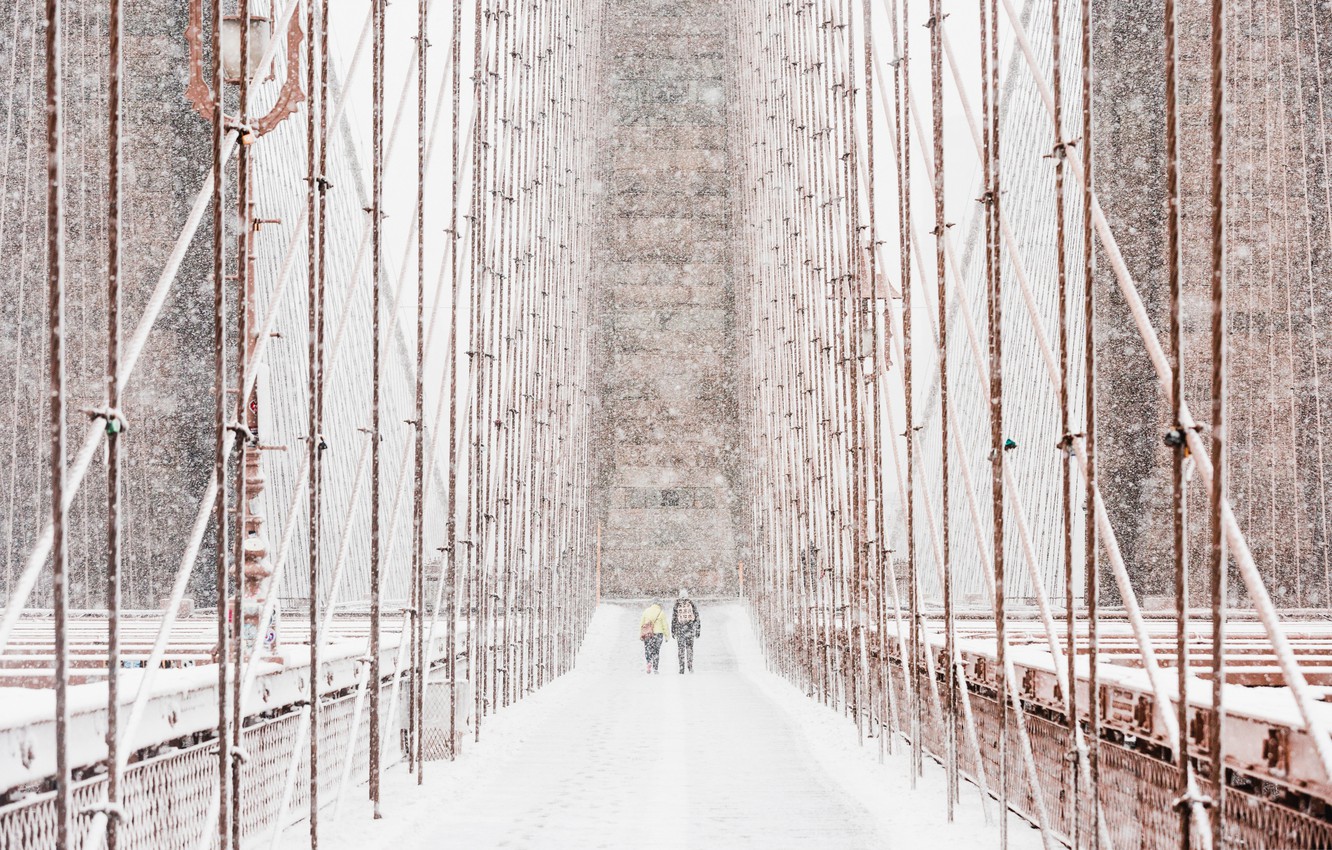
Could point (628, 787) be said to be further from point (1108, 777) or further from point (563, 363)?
point (563, 363)

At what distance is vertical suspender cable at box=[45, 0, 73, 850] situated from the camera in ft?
10.1

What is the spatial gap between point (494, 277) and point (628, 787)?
522cm

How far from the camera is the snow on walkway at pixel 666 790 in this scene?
556 centimetres

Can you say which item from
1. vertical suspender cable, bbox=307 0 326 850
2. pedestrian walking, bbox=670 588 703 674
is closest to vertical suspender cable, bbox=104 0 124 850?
vertical suspender cable, bbox=307 0 326 850

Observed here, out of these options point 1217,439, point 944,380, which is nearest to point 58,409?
point 1217,439

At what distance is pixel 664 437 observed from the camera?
29.0 meters

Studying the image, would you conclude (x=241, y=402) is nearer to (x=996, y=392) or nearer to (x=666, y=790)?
(x=996, y=392)

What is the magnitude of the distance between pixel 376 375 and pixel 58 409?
3.41 m

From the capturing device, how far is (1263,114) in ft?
48.8

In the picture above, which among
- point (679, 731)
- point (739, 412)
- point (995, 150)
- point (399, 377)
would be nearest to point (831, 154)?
point (679, 731)

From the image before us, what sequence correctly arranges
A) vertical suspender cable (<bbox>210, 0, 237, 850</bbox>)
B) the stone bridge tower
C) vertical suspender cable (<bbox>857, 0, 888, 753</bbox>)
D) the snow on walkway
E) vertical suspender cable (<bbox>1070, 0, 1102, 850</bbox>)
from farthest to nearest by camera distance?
1. the stone bridge tower
2. vertical suspender cable (<bbox>857, 0, 888, 753</bbox>)
3. the snow on walkway
4. vertical suspender cable (<bbox>1070, 0, 1102, 850</bbox>)
5. vertical suspender cable (<bbox>210, 0, 237, 850</bbox>)

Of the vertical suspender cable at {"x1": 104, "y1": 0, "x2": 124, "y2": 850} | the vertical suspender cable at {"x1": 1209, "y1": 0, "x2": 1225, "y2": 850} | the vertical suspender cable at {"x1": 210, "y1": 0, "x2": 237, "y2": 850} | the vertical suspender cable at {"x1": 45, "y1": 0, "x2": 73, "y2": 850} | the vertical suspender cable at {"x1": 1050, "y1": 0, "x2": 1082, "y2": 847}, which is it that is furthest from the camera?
the vertical suspender cable at {"x1": 1050, "y1": 0, "x2": 1082, "y2": 847}

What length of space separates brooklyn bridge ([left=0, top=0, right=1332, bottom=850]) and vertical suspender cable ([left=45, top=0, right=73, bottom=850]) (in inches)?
1.0

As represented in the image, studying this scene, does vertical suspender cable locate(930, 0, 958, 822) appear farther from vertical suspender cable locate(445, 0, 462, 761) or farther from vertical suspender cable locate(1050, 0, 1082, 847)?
vertical suspender cable locate(445, 0, 462, 761)
